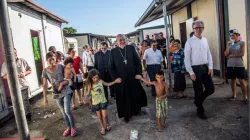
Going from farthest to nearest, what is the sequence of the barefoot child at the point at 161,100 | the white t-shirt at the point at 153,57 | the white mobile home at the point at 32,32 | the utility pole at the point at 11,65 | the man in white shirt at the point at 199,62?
the white mobile home at the point at 32,32 → the white t-shirt at the point at 153,57 → the man in white shirt at the point at 199,62 → the barefoot child at the point at 161,100 → the utility pole at the point at 11,65

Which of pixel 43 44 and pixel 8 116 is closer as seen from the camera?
pixel 8 116

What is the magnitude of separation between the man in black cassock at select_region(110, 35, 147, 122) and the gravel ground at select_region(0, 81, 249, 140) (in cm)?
31

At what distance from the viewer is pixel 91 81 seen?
160 inches

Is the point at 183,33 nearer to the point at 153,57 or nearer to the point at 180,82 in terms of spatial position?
the point at 153,57

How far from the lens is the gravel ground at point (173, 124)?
374cm

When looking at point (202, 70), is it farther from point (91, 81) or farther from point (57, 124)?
point (57, 124)

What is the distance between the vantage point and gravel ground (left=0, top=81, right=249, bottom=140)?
3738 mm

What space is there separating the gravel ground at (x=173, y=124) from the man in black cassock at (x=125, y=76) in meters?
0.31

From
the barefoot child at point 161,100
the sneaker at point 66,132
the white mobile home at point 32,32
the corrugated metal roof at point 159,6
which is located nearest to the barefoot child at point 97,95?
the sneaker at point 66,132

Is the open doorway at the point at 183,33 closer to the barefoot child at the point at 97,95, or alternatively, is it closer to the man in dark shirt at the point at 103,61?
the man in dark shirt at the point at 103,61

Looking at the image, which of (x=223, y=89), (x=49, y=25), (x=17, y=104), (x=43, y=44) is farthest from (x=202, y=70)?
(x=49, y=25)

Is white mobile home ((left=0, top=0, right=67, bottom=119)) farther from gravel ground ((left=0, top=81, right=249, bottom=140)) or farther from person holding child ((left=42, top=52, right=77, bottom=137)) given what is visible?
person holding child ((left=42, top=52, right=77, bottom=137))

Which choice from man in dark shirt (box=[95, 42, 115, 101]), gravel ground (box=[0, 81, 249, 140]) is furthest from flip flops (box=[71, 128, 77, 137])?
man in dark shirt (box=[95, 42, 115, 101])

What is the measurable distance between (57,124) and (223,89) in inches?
182
